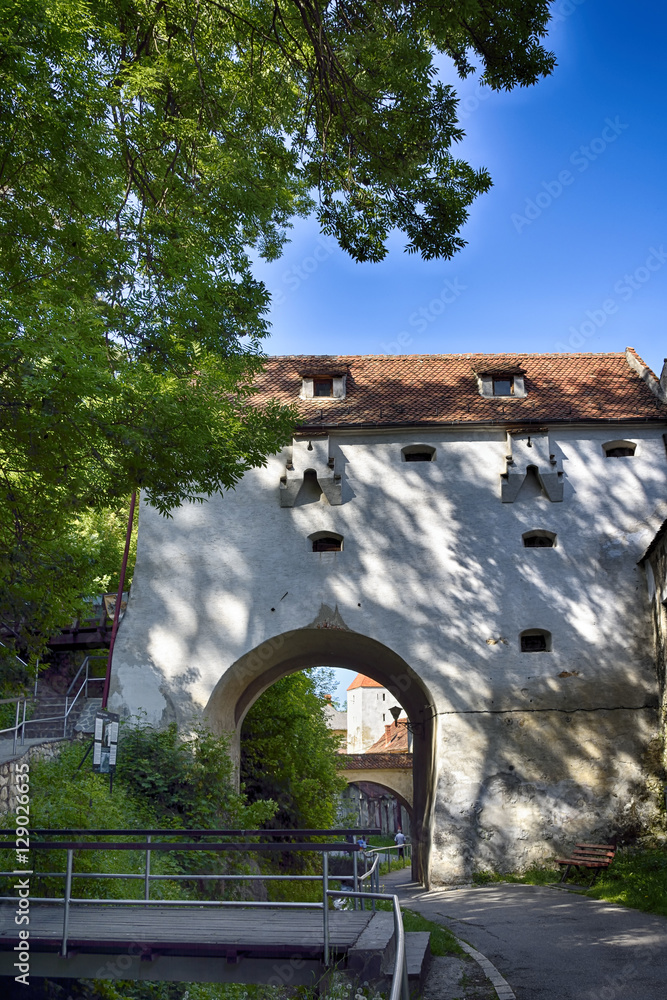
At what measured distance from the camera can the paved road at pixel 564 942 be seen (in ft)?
22.9

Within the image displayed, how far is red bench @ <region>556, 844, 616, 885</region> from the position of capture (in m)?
14.2

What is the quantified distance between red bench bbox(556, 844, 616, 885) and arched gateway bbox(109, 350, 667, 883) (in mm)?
715

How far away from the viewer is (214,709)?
1728 centimetres

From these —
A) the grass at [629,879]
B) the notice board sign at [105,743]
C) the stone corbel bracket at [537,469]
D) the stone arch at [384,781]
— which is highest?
the stone corbel bracket at [537,469]

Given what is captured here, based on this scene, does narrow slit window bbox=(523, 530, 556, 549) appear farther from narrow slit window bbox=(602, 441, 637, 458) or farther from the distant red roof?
the distant red roof

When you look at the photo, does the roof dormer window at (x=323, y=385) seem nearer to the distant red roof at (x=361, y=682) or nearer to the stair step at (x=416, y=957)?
the stair step at (x=416, y=957)

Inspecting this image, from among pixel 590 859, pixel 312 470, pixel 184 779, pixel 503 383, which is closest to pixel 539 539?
pixel 503 383

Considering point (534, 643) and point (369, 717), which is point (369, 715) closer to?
point (369, 717)

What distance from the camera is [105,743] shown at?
1269 cm

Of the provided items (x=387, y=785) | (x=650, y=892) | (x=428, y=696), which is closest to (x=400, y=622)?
(x=428, y=696)

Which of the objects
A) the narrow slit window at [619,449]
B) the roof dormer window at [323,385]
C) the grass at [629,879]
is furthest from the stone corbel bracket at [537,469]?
the grass at [629,879]

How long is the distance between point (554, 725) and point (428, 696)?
261 centimetres

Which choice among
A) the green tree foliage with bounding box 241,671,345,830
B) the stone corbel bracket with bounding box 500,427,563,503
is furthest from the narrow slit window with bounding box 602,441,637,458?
the green tree foliage with bounding box 241,671,345,830

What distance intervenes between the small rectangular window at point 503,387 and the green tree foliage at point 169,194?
10241 millimetres
